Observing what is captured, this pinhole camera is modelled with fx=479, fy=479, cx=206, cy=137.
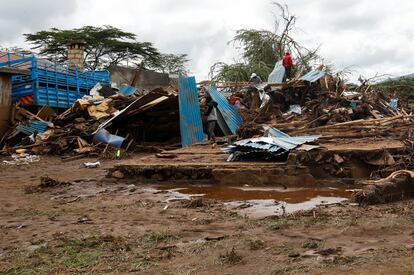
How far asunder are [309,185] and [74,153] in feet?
28.5

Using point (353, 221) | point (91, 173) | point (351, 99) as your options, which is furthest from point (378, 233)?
point (351, 99)

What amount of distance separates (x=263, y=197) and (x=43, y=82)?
13.2m

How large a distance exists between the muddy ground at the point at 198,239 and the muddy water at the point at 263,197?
0.21 metres

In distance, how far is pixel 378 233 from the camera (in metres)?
4.06

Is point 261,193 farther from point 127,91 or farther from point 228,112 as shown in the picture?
point 127,91

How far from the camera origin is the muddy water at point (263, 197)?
5.81 m

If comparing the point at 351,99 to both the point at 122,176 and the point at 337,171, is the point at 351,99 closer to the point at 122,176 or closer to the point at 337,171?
the point at 337,171

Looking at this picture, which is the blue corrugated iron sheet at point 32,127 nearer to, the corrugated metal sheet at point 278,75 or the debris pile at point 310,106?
the debris pile at point 310,106

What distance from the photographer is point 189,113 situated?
13922 mm

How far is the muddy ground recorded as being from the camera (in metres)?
3.47

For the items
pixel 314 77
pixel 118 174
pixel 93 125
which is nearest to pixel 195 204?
pixel 118 174

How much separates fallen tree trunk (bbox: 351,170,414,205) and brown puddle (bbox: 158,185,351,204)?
0.70 m

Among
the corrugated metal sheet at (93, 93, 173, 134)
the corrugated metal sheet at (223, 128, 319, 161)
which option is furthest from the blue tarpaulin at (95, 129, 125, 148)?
the corrugated metal sheet at (223, 128, 319, 161)

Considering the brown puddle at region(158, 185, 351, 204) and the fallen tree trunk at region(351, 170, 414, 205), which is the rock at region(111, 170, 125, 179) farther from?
the fallen tree trunk at region(351, 170, 414, 205)
